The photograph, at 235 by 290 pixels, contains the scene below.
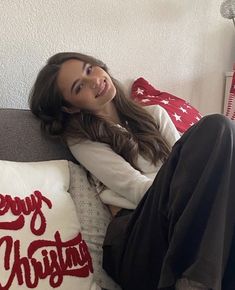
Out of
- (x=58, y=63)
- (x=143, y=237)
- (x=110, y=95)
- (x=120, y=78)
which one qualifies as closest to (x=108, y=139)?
(x=110, y=95)

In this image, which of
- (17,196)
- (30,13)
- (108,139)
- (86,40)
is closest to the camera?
(17,196)

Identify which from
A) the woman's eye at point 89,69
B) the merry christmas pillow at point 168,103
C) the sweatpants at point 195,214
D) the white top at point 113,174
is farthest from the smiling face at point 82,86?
the sweatpants at point 195,214

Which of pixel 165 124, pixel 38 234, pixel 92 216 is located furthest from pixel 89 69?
pixel 38 234

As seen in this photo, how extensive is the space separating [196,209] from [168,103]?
0.82 meters

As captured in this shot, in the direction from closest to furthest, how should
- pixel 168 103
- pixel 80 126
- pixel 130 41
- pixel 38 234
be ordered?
pixel 38 234 < pixel 80 126 < pixel 168 103 < pixel 130 41

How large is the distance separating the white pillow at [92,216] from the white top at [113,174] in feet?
0.10

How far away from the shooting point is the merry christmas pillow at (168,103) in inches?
57.3

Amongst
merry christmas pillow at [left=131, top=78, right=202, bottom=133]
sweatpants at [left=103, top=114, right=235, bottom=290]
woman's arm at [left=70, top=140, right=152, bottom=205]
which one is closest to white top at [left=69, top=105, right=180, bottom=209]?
woman's arm at [left=70, top=140, right=152, bottom=205]

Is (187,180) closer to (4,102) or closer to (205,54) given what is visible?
(4,102)

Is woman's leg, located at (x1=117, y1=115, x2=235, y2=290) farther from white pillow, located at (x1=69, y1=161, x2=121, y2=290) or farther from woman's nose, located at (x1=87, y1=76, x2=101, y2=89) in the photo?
woman's nose, located at (x1=87, y1=76, x2=101, y2=89)

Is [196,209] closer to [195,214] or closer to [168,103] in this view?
[195,214]

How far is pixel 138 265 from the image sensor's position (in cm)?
86

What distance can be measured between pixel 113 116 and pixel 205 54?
86cm

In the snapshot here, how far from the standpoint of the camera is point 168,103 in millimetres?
1518
